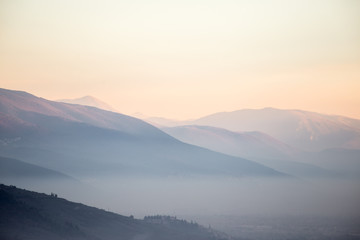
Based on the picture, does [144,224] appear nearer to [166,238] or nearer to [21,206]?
[166,238]

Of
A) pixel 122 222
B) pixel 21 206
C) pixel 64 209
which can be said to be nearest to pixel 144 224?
pixel 122 222

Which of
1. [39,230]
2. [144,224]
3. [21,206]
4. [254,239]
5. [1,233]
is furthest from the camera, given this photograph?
[254,239]

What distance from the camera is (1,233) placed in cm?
13038

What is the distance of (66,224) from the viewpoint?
489ft

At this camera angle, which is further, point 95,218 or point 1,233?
point 95,218

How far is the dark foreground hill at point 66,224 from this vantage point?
140 metres

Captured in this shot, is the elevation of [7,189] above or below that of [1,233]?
above

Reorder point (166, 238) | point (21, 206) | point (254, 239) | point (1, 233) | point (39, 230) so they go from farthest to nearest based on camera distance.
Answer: point (254, 239)
point (166, 238)
point (21, 206)
point (39, 230)
point (1, 233)

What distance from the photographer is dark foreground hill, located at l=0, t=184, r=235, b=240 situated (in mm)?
140250

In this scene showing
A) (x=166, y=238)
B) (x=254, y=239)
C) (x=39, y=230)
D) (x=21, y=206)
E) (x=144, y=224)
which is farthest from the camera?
(x=254, y=239)

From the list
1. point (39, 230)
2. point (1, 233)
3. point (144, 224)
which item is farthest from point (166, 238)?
point (1, 233)

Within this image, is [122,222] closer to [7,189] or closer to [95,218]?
[95,218]

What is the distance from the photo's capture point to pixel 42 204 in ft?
527

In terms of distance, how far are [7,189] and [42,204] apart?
38.3 ft
